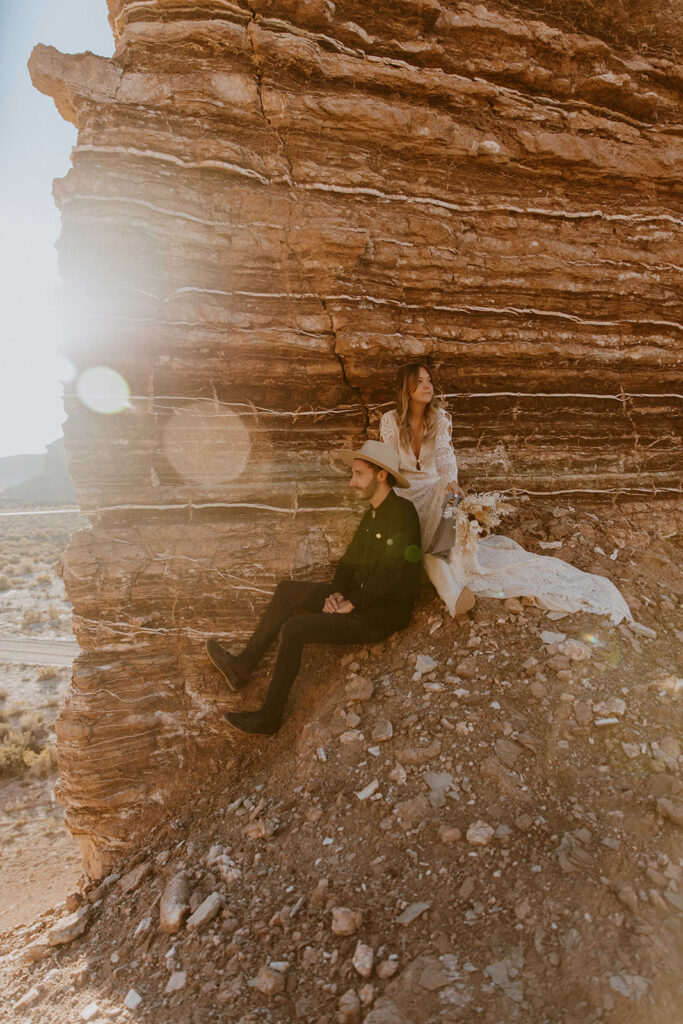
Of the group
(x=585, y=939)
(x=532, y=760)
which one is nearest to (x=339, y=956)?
(x=585, y=939)

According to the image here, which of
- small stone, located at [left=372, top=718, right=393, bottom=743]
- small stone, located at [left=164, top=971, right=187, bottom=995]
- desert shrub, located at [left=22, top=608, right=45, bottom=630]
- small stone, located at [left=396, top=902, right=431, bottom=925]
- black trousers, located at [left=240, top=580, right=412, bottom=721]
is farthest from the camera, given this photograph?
desert shrub, located at [left=22, top=608, right=45, bottom=630]

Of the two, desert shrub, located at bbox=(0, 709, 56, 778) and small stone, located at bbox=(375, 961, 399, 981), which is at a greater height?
small stone, located at bbox=(375, 961, 399, 981)

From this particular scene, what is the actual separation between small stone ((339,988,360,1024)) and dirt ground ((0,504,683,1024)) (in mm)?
10

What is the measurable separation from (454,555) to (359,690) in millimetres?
1148

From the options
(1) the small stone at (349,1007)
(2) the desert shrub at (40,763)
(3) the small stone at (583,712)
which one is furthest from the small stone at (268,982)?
(2) the desert shrub at (40,763)

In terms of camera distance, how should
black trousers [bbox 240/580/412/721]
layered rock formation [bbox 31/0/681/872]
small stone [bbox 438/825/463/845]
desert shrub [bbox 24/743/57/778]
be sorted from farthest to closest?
desert shrub [bbox 24/743/57/778], layered rock formation [bbox 31/0/681/872], black trousers [bbox 240/580/412/721], small stone [bbox 438/825/463/845]

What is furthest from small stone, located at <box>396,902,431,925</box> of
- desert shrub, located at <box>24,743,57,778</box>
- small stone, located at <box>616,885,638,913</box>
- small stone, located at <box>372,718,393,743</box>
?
desert shrub, located at <box>24,743,57,778</box>

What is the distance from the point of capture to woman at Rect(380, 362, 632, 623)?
421 centimetres

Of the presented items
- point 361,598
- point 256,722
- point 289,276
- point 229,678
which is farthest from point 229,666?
point 289,276

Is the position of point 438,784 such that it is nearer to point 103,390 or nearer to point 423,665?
point 423,665

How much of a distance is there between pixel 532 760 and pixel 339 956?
136 cm

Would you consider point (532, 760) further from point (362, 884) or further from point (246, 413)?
point (246, 413)

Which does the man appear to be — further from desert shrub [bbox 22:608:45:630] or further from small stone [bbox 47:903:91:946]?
desert shrub [bbox 22:608:45:630]

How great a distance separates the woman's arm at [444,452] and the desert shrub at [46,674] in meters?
11.2
